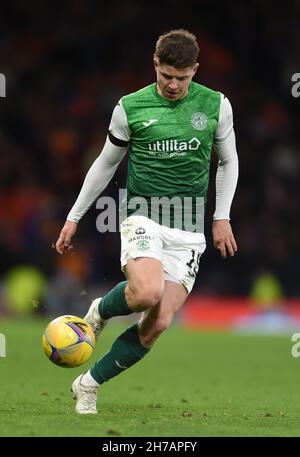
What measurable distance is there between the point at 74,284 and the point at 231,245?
805cm

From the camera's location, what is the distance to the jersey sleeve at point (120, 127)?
20.9ft

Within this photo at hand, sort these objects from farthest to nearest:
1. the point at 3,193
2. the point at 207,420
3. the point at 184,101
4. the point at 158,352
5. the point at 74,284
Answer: the point at 3,193, the point at 74,284, the point at 158,352, the point at 184,101, the point at 207,420

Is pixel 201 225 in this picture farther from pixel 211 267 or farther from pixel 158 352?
pixel 211 267

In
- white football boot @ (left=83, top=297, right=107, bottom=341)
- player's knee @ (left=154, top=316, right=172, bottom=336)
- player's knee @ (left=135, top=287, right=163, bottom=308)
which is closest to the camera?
player's knee @ (left=135, top=287, right=163, bottom=308)

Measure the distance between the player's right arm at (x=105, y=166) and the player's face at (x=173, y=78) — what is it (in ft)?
1.00

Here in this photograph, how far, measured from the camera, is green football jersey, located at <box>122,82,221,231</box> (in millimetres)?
6371

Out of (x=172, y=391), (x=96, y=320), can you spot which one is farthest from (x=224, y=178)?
(x=172, y=391)

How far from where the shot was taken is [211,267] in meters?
15.6

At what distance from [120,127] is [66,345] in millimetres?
1290

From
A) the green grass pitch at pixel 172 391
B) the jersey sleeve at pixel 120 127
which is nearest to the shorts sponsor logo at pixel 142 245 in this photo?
the jersey sleeve at pixel 120 127

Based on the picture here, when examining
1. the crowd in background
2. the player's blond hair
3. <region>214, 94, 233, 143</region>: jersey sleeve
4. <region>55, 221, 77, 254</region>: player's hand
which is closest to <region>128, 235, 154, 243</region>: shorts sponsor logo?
<region>55, 221, 77, 254</region>: player's hand

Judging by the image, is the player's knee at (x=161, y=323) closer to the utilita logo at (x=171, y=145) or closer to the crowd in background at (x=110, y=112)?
the utilita logo at (x=171, y=145)

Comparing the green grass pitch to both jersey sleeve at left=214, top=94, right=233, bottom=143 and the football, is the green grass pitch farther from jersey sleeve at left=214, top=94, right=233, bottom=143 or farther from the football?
jersey sleeve at left=214, top=94, right=233, bottom=143

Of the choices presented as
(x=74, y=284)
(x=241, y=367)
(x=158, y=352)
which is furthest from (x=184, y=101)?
(x=74, y=284)
